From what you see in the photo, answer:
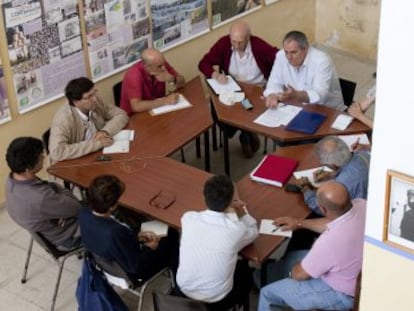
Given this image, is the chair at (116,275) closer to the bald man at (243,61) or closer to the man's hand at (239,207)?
the man's hand at (239,207)

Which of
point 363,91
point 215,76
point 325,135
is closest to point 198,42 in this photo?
point 215,76

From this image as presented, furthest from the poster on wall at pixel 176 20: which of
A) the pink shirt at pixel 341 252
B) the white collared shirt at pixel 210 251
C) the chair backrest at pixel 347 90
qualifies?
the pink shirt at pixel 341 252

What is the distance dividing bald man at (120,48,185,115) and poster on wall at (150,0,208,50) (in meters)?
0.84

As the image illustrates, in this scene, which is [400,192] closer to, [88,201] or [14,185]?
[88,201]

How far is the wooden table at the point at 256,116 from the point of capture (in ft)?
17.0

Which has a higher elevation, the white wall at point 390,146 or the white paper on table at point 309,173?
the white wall at point 390,146

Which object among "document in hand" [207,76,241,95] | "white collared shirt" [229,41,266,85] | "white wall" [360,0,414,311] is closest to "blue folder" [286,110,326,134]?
"document in hand" [207,76,241,95]

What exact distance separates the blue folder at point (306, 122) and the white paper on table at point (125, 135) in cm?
116

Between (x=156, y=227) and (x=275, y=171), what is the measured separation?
0.89 meters

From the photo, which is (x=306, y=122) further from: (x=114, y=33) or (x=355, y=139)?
(x=114, y=33)

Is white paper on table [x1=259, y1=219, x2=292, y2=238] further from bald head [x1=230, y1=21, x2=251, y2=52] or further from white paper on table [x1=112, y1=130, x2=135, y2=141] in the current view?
bald head [x1=230, y1=21, x2=251, y2=52]

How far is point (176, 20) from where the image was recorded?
22.1ft

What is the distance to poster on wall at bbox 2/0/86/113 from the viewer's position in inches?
212

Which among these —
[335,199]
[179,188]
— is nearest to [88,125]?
[179,188]
